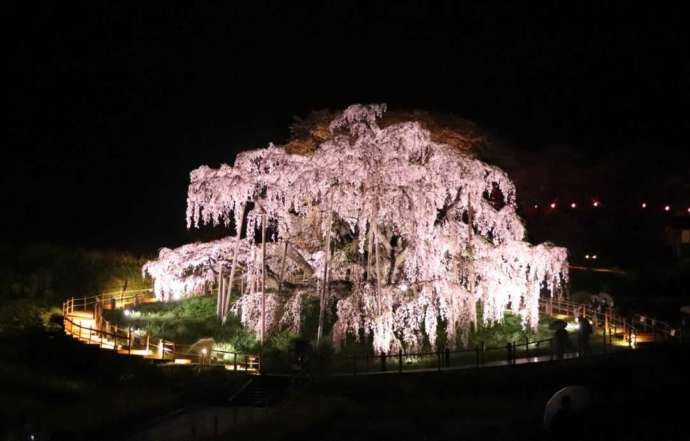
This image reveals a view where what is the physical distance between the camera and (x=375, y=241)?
25391 mm

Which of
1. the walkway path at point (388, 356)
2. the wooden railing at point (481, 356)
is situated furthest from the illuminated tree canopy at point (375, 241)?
the walkway path at point (388, 356)

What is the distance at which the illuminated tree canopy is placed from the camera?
80.0ft

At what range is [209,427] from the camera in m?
19.0

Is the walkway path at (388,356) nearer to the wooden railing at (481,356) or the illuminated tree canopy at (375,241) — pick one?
the wooden railing at (481,356)

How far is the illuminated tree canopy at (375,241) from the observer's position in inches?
960

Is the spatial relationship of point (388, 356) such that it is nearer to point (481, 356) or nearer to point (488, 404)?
point (481, 356)

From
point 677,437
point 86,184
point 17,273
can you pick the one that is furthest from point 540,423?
point 86,184

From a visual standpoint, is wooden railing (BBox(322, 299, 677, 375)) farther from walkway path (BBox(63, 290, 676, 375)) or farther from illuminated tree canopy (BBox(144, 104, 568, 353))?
illuminated tree canopy (BBox(144, 104, 568, 353))

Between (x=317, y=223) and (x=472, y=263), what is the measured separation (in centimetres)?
608

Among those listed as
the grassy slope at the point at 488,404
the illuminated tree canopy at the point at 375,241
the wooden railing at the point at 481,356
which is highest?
the illuminated tree canopy at the point at 375,241

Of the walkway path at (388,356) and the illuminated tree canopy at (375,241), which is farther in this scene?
the illuminated tree canopy at (375,241)

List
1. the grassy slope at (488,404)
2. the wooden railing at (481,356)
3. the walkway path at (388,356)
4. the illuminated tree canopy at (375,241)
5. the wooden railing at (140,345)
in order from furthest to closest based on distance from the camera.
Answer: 1. the wooden railing at (140,345)
2. the illuminated tree canopy at (375,241)
3. the walkway path at (388,356)
4. the wooden railing at (481,356)
5. the grassy slope at (488,404)

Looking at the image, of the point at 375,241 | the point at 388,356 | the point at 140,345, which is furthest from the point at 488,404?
the point at 140,345

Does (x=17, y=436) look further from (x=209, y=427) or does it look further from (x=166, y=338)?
(x=166, y=338)
